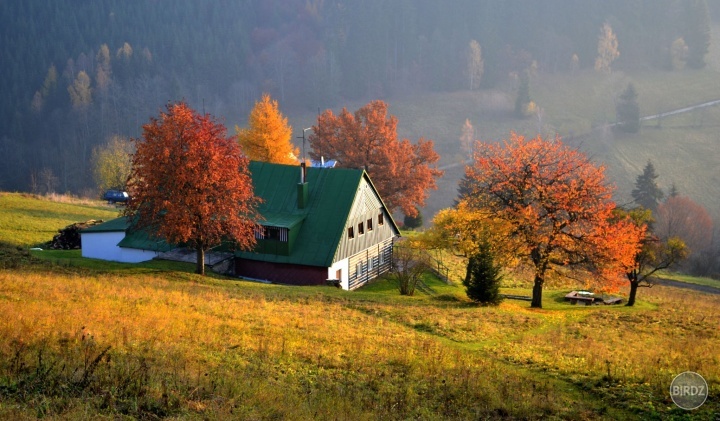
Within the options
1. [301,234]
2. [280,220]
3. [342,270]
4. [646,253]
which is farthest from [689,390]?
[280,220]

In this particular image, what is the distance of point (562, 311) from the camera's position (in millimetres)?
34281

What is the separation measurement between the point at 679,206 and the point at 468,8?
126299 millimetres

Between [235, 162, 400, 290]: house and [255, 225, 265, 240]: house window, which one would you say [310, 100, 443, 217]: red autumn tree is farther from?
[255, 225, 265, 240]: house window

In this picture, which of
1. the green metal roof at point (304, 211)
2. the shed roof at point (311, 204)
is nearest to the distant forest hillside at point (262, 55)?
the green metal roof at point (304, 211)

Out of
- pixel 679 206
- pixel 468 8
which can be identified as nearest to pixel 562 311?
pixel 679 206

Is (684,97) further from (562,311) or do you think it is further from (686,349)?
(686,349)

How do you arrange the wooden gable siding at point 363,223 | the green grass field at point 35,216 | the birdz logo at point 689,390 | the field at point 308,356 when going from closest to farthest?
the field at point 308,356, the birdz logo at point 689,390, the wooden gable siding at point 363,223, the green grass field at point 35,216

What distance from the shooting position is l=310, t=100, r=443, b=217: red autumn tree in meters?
60.0

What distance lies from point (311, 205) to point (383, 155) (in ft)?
67.2

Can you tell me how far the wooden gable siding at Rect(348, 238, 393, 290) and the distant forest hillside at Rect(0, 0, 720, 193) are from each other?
111268 mm

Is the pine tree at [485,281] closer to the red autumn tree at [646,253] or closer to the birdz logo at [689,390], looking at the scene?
the red autumn tree at [646,253]

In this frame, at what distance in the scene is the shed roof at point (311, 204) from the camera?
3872 cm

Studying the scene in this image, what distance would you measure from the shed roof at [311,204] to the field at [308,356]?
310 inches

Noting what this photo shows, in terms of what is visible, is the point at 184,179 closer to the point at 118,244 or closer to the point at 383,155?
the point at 118,244
